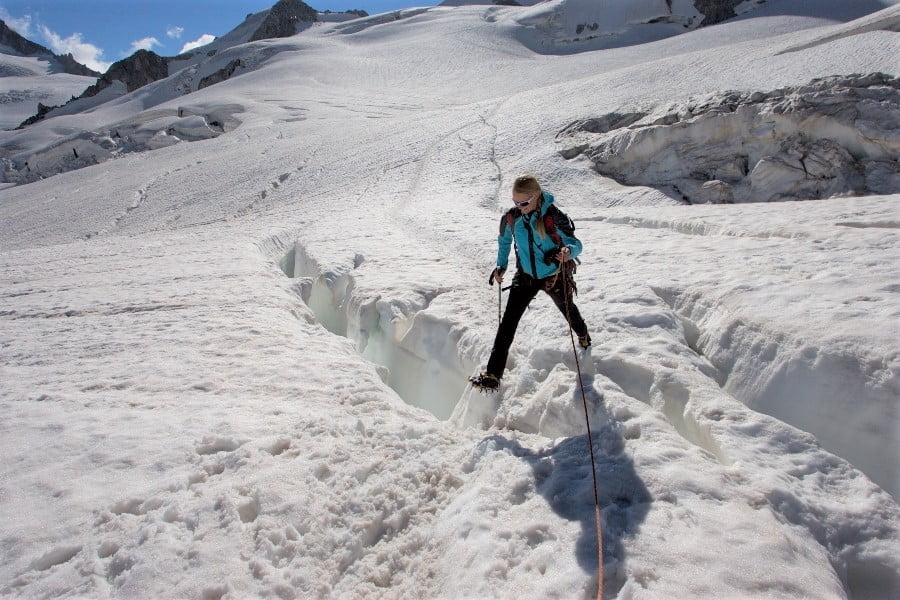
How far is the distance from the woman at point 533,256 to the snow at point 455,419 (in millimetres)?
Answer: 376

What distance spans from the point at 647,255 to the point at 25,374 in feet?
23.1

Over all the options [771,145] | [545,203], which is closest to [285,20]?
[771,145]

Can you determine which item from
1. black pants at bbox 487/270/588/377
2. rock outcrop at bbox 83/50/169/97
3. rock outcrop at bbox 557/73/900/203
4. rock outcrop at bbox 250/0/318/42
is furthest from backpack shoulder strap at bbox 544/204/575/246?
rock outcrop at bbox 250/0/318/42

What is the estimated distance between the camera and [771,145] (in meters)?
11.0

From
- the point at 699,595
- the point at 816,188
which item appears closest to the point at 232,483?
the point at 699,595

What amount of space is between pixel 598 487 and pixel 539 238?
1.76 meters

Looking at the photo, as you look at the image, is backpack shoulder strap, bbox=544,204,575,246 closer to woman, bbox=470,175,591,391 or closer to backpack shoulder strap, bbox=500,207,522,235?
woman, bbox=470,175,591,391

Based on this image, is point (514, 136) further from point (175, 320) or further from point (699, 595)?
point (699, 595)

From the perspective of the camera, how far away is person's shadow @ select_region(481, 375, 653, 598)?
7.41 feet

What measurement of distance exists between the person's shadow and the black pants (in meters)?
0.66

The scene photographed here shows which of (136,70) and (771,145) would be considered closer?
(771,145)

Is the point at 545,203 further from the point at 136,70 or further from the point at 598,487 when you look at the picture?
the point at 136,70

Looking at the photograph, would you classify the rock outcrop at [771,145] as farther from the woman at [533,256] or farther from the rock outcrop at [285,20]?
the rock outcrop at [285,20]

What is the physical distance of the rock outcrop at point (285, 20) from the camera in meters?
74.6
